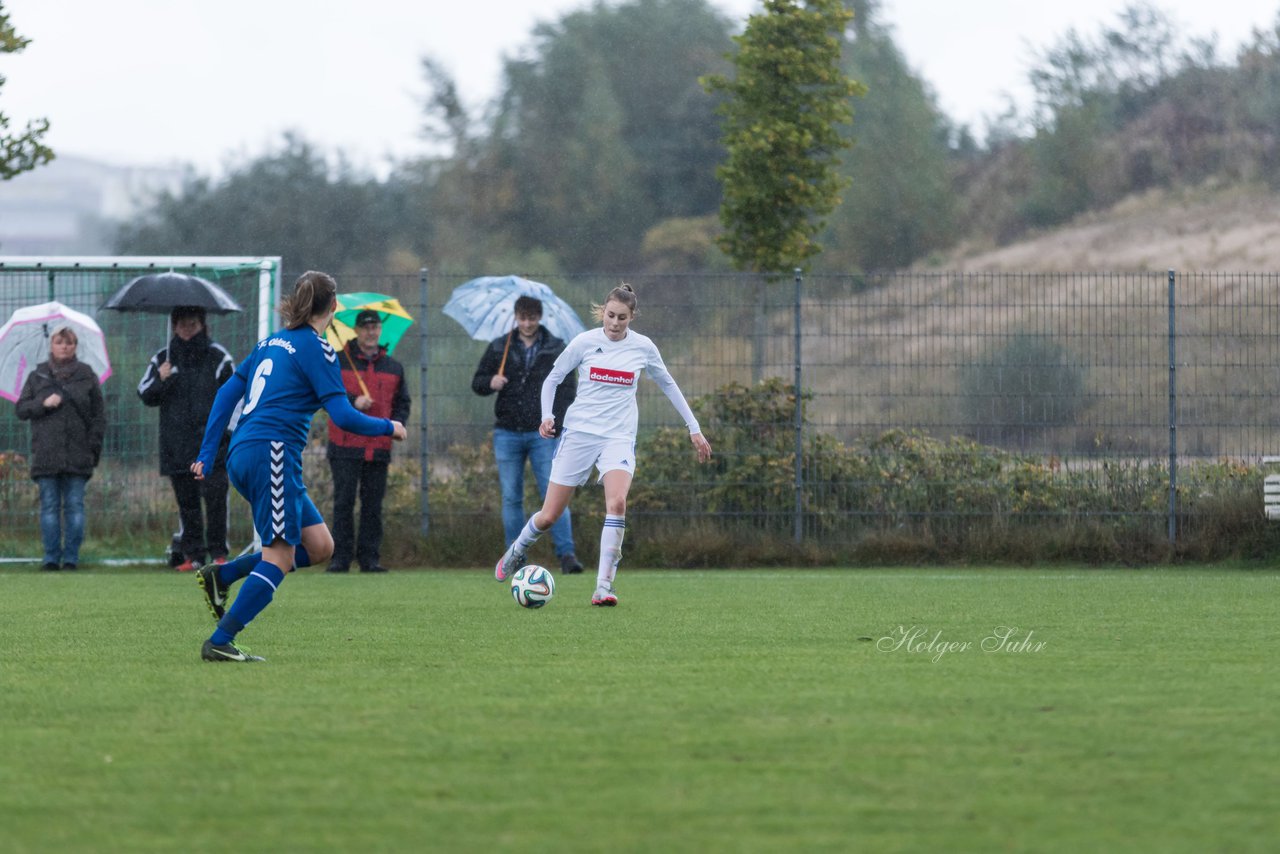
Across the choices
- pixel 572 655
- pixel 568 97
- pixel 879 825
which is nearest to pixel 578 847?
pixel 879 825

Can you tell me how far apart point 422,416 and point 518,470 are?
1781 millimetres

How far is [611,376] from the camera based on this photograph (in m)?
10.3

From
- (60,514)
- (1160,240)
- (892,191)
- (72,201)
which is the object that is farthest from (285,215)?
(60,514)

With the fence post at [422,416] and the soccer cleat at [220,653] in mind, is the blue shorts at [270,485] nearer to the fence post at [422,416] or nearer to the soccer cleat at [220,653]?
the soccer cleat at [220,653]

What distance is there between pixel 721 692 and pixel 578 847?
2.29 meters

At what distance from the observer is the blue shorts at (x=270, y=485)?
713cm

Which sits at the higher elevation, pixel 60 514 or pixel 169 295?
pixel 169 295

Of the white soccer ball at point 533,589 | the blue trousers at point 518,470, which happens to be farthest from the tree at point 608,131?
the white soccer ball at point 533,589

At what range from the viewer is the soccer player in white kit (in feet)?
33.4

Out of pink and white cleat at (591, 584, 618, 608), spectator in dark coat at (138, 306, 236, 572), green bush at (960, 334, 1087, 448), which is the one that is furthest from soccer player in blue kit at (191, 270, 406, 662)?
green bush at (960, 334, 1087, 448)

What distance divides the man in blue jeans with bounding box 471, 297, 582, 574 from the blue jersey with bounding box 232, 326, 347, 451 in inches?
220

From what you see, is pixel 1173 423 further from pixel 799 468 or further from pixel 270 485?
pixel 270 485

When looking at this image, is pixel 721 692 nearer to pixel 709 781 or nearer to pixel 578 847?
pixel 709 781

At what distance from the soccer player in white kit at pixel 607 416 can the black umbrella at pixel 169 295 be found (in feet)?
12.0
